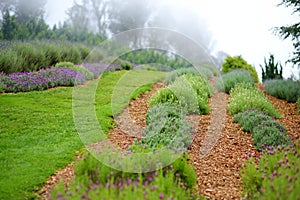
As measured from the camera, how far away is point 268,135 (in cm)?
581

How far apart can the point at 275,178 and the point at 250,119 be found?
366 centimetres

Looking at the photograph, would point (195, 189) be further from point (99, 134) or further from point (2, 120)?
point (2, 120)

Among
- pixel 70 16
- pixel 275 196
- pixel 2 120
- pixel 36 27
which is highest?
pixel 70 16

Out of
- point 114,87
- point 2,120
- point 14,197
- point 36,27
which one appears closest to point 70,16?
point 36,27

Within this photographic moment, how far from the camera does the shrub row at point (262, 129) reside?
5473 mm

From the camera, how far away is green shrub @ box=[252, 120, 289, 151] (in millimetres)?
5429

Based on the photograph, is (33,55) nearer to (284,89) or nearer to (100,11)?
(284,89)

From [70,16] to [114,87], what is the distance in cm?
2339

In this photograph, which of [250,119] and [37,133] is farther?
[250,119]

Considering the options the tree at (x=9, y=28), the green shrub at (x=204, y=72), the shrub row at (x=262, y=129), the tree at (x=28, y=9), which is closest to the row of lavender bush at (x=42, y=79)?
the green shrub at (x=204, y=72)

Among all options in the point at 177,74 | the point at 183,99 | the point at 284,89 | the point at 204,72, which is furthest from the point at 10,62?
the point at 284,89

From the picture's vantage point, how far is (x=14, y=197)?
3.66 metres

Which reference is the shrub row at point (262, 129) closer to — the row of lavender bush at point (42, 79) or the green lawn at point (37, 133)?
the green lawn at point (37, 133)

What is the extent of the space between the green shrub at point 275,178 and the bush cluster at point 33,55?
875cm
